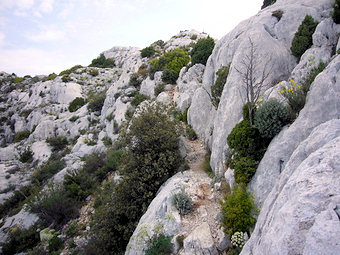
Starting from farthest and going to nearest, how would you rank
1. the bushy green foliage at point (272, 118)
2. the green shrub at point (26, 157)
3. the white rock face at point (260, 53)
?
the green shrub at point (26, 157)
the white rock face at point (260, 53)
the bushy green foliage at point (272, 118)

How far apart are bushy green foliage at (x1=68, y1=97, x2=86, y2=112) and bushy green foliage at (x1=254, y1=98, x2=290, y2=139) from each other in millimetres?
32474

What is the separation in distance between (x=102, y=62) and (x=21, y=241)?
48.2 meters

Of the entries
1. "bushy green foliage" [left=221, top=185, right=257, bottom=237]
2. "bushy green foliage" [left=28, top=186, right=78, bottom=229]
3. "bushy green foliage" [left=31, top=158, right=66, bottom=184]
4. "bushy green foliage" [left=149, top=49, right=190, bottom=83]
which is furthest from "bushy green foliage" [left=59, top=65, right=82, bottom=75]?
"bushy green foliage" [left=221, top=185, right=257, bottom=237]

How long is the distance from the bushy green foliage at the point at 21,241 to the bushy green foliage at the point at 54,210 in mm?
983

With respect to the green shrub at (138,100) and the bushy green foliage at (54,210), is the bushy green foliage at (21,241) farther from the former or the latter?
the green shrub at (138,100)

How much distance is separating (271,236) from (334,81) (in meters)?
5.13

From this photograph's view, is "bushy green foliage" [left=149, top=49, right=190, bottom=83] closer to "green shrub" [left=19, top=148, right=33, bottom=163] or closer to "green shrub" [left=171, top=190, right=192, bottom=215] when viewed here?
"green shrub" [left=171, top=190, right=192, bottom=215]

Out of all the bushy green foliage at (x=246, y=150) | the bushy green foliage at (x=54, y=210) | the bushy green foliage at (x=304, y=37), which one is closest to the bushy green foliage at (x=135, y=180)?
the bushy green foliage at (x=246, y=150)

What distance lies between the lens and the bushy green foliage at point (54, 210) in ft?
40.9

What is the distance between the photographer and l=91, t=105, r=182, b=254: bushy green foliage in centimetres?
848

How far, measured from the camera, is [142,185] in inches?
356

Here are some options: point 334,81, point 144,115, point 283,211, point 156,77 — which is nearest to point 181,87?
point 156,77

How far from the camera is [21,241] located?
1177 centimetres

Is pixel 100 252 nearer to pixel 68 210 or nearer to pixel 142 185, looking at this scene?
pixel 142 185
